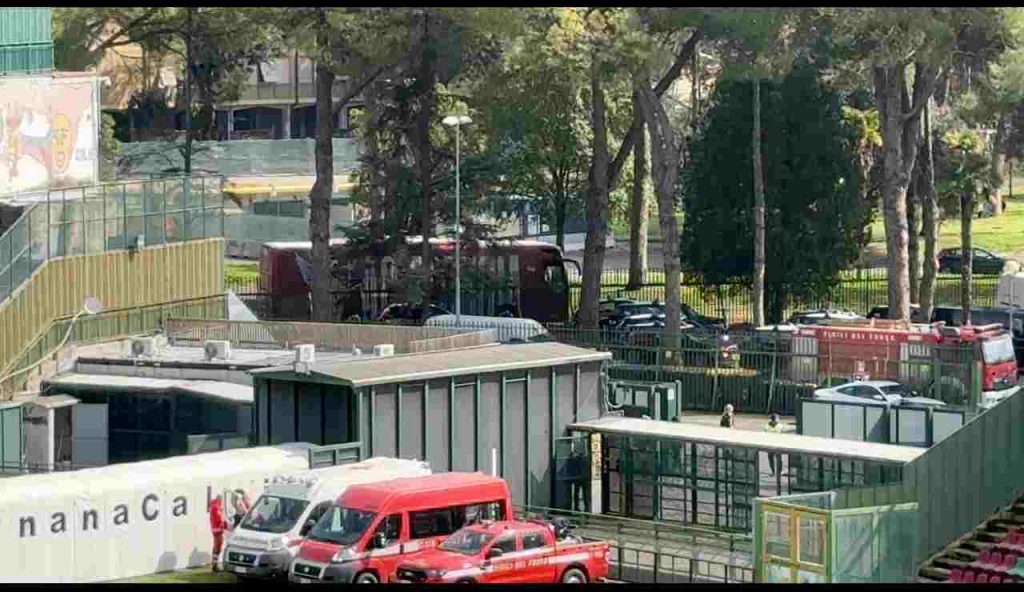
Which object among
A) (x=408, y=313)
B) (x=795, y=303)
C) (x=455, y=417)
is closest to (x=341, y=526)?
(x=455, y=417)

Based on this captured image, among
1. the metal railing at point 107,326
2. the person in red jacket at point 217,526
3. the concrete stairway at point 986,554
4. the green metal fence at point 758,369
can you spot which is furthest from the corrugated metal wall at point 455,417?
the green metal fence at point 758,369

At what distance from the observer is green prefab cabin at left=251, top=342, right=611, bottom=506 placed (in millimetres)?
→ 33094

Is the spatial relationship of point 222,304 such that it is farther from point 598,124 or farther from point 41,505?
point 41,505

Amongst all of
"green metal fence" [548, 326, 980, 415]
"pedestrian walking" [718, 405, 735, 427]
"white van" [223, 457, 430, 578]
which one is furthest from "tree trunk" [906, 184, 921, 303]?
"white van" [223, 457, 430, 578]

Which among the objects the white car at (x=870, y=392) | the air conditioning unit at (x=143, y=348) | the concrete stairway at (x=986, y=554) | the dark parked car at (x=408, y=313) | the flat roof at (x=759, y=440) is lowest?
the concrete stairway at (x=986, y=554)

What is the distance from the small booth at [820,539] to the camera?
93.9 feet

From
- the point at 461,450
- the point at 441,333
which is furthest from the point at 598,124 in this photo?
the point at 461,450

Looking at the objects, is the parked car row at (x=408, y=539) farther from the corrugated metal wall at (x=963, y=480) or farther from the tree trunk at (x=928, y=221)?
the tree trunk at (x=928, y=221)

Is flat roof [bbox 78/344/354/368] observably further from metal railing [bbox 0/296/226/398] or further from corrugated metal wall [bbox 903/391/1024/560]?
corrugated metal wall [bbox 903/391/1024/560]

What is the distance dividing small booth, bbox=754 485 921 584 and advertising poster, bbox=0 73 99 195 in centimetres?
2541

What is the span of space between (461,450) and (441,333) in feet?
34.5

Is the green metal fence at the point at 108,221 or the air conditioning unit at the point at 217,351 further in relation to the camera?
the green metal fence at the point at 108,221

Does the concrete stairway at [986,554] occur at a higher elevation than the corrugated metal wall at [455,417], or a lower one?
lower

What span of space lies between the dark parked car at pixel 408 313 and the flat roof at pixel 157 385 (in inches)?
715
